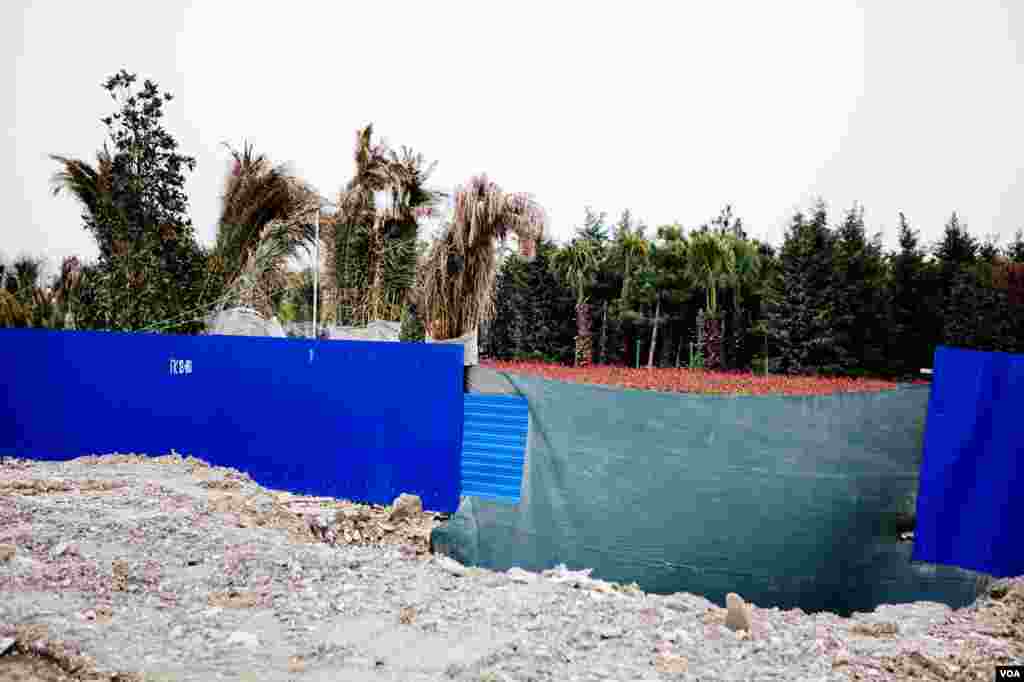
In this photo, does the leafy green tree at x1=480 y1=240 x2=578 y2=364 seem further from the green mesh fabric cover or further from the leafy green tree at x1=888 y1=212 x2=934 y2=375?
the green mesh fabric cover

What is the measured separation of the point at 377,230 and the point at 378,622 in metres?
9.69

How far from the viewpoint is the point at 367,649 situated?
3.94m

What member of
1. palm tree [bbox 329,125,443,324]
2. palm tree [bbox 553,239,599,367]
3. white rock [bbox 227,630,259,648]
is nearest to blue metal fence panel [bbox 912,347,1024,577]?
white rock [bbox 227,630,259,648]

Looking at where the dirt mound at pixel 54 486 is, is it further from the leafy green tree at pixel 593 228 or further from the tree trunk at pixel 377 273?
the leafy green tree at pixel 593 228

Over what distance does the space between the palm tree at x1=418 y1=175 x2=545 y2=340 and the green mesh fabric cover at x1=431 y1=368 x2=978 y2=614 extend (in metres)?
7.26

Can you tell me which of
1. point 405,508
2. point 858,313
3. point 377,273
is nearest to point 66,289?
point 377,273

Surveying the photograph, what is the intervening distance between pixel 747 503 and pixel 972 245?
104 feet

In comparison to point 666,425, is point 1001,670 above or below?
below

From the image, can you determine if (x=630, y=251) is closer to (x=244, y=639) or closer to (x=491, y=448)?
(x=491, y=448)

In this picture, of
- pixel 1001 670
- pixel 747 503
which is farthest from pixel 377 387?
pixel 1001 670

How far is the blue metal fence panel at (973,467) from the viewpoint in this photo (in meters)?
4.89

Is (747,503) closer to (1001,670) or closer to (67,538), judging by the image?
(1001,670)

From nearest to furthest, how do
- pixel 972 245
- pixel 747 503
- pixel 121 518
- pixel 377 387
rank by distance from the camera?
pixel 747 503 → pixel 121 518 → pixel 377 387 → pixel 972 245

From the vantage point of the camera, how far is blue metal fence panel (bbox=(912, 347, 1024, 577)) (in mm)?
4887
